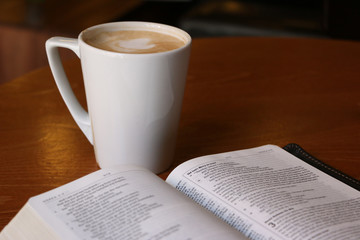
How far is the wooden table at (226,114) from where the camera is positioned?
1.66 ft

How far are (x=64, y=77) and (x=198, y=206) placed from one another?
226 mm

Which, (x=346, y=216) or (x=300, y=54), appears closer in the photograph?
(x=346, y=216)

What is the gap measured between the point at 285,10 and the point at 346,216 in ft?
4.68

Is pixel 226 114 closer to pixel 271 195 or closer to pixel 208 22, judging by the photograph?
pixel 271 195

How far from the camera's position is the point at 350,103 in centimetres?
66

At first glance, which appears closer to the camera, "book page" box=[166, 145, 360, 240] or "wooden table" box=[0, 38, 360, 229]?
"book page" box=[166, 145, 360, 240]

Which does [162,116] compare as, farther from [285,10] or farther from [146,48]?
[285,10]

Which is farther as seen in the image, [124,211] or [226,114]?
[226,114]

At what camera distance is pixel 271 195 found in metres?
0.41

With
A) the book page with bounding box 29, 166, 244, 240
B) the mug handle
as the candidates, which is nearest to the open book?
the book page with bounding box 29, 166, 244, 240

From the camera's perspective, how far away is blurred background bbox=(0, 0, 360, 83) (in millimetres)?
1432

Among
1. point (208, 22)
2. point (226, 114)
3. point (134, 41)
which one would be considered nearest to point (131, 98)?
point (134, 41)

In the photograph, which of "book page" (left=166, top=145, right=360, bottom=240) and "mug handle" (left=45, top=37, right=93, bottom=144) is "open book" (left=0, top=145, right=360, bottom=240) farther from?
"mug handle" (left=45, top=37, right=93, bottom=144)

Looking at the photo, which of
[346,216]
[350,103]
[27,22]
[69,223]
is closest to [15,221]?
[69,223]
